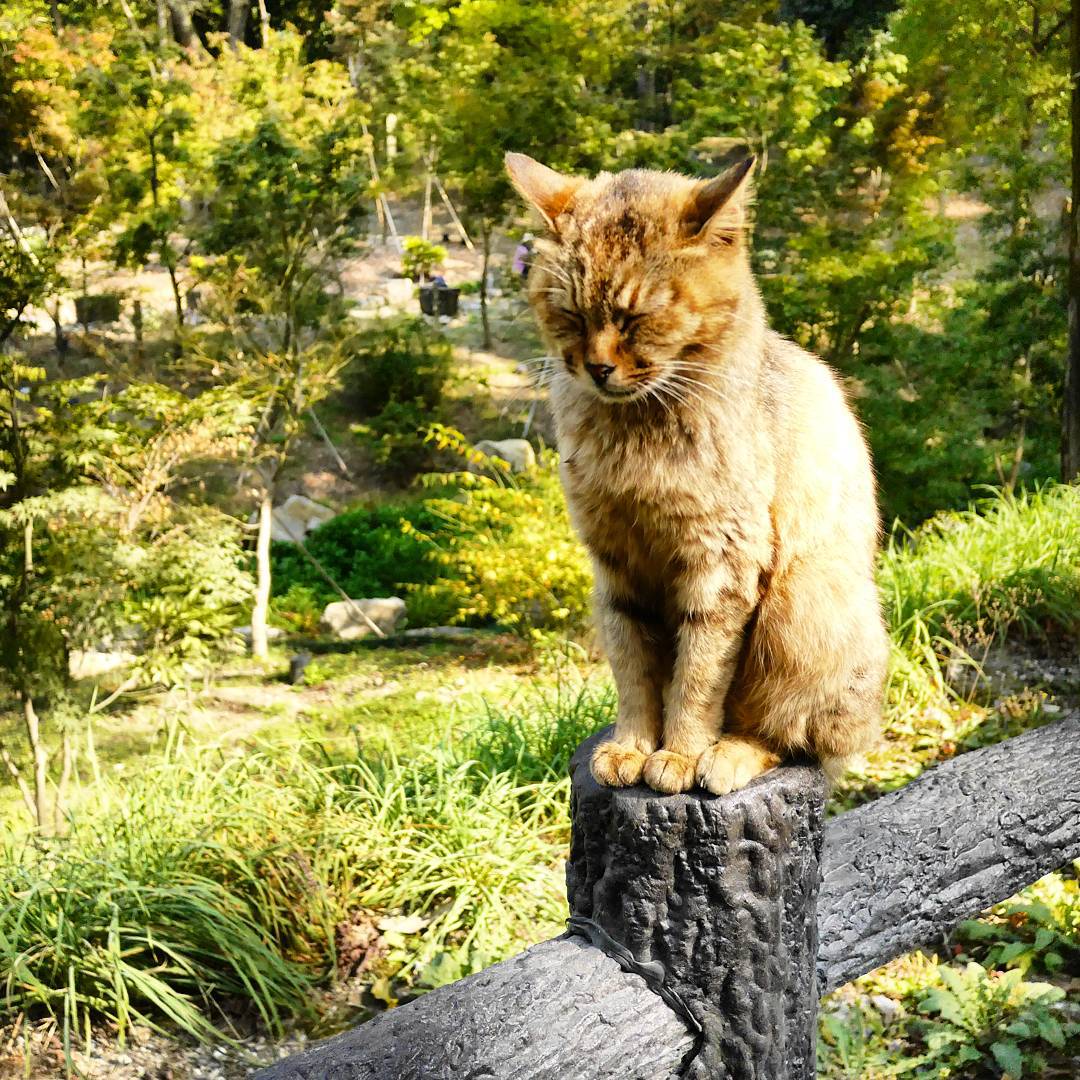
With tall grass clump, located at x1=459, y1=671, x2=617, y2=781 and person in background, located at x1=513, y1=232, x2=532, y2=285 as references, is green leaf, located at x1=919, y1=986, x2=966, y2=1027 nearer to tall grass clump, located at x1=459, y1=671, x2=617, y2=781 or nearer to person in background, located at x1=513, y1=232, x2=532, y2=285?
tall grass clump, located at x1=459, y1=671, x2=617, y2=781

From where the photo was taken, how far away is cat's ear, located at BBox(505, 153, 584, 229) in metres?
1.85

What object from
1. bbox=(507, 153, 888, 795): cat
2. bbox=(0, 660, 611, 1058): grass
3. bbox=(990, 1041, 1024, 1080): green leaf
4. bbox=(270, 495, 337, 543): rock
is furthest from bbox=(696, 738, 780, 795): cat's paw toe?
bbox=(270, 495, 337, 543): rock

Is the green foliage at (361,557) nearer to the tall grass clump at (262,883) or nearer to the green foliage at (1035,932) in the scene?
the tall grass clump at (262,883)

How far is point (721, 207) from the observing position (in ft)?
5.73

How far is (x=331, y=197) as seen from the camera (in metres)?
8.12

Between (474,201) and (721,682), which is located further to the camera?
(474,201)

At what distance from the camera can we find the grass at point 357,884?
313 centimetres

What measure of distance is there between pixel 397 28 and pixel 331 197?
707cm

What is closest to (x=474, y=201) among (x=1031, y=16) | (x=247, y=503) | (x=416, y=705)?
(x=247, y=503)

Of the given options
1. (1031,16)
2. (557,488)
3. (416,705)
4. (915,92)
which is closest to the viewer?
(416,705)

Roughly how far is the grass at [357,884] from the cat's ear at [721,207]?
7.74 ft

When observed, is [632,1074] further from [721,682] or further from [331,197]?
[331,197]

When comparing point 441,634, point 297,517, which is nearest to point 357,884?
point 441,634

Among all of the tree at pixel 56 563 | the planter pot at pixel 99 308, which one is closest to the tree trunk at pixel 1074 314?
the tree at pixel 56 563
